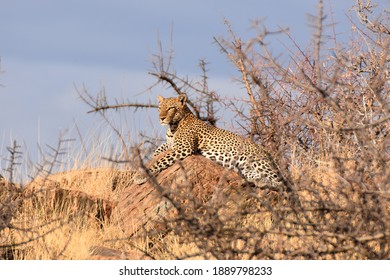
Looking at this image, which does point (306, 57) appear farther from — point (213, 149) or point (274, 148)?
point (213, 149)

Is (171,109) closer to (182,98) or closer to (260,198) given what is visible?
(182,98)

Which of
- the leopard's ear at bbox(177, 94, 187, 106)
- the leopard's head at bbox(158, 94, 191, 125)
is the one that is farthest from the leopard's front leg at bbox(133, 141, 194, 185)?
the leopard's ear at bbox(177, 94, 187, 106)

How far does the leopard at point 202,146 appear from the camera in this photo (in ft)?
33.9

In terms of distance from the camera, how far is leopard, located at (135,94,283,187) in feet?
Answer: 33.9

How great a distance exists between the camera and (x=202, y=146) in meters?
10.8

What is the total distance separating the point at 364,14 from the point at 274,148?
9.22 feet

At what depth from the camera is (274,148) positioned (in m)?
11.9

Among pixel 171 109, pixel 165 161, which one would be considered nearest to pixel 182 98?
pixel 171 109

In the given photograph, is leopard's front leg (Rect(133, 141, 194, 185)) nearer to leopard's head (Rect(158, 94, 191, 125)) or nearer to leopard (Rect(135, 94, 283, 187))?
leopard (Rect(135, 94, 283, 187))

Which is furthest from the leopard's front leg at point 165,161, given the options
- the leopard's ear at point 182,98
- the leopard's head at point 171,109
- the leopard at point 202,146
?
the leopard's ear at point 182,98
